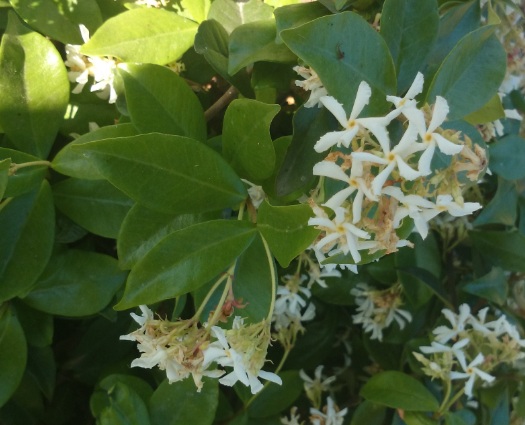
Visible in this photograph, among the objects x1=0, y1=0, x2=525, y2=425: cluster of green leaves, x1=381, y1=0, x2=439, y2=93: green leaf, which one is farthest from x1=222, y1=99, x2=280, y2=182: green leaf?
x1=381, y1=0, x2=439, y2=93: green leaf

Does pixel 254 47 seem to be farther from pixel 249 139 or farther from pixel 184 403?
pixel 184 403

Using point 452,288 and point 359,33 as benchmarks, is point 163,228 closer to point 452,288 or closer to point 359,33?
point 359,33

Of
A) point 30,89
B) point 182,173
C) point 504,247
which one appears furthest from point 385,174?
point 504,247

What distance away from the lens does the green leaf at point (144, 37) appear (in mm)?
562

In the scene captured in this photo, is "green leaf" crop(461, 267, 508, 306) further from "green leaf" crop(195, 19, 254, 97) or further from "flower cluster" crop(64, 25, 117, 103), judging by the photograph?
"flower cluster" crop(64, 25, 117, 103)

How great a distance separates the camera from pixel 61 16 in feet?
1.99

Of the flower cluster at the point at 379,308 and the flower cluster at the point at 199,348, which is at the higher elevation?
the flower cluster at the point at 199,348

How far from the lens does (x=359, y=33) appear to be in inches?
17.8

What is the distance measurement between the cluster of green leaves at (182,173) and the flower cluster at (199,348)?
0.03m

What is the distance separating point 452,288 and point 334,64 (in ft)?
1.69

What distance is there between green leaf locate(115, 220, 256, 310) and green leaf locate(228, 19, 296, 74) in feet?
0.47

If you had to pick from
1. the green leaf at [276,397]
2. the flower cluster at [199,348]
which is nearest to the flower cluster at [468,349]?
the green leaf at [276,397]

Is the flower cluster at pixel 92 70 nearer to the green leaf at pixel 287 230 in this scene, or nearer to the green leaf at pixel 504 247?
the green leaf at pixel 287 230

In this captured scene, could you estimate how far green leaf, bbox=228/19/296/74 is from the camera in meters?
0.51
